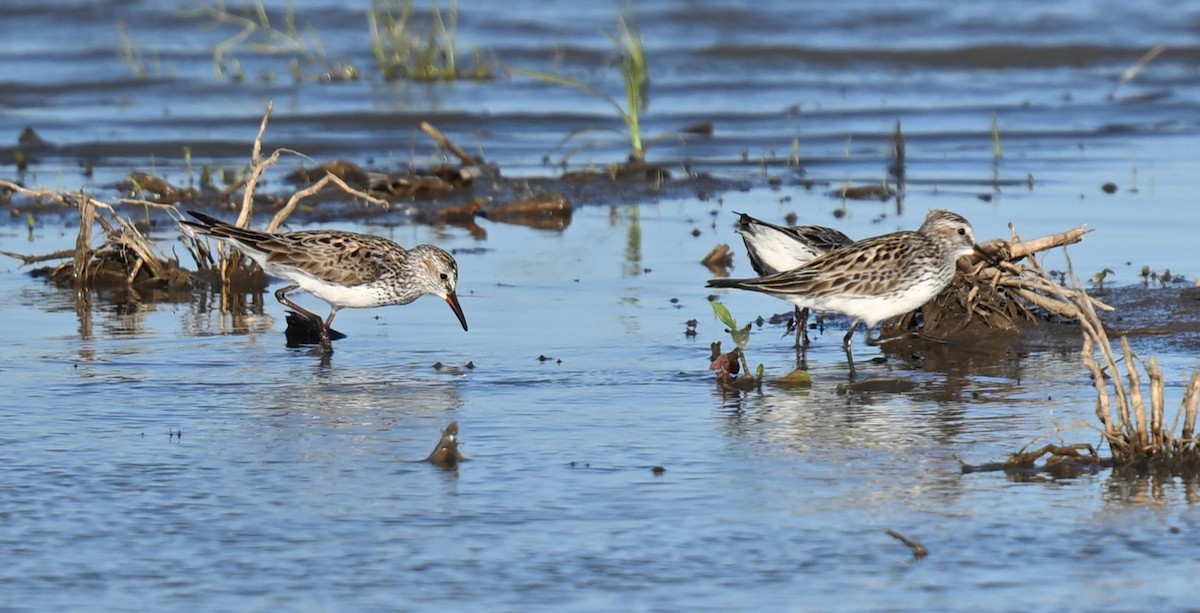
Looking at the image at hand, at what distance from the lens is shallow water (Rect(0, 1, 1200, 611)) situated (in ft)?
19.2

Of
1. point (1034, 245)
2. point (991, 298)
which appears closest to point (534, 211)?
point (991, 298)

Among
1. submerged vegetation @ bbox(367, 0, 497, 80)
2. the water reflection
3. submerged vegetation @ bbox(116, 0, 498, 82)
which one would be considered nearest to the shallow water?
the water reflection

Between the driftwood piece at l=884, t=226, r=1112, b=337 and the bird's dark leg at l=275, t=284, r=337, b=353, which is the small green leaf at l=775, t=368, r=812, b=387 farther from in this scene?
the bird's dark leg at l=275, t=284, r=337, b=353

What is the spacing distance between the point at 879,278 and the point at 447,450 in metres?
3.07

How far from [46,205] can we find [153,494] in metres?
8.45

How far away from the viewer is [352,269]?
10.3 metres

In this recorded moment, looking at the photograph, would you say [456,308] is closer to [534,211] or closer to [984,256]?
[984,256]

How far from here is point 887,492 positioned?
265 inches

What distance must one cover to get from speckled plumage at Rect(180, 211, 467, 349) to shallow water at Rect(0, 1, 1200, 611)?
255 mm

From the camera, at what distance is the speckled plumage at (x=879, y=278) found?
9.30 meters

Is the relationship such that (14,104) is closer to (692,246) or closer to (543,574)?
(692,246)

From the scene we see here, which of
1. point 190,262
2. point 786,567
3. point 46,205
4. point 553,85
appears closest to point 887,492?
point 786,567

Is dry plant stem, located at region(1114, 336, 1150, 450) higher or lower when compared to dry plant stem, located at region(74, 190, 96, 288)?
lower

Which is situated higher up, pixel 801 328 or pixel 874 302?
pixel 874 302
